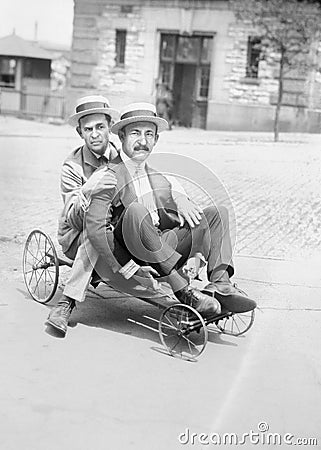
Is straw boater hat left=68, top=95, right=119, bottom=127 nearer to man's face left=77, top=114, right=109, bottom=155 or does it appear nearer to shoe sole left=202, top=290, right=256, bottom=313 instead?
man's face left=77, top=114, right=109, bottom=155

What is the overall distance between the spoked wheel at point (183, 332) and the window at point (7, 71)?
86.7 ft

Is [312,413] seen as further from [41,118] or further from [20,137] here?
[41,118]

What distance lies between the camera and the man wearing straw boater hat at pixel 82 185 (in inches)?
194

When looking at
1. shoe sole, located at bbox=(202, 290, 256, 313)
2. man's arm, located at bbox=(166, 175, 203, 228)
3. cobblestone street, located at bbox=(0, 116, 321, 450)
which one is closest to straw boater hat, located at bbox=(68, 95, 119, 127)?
cobblestone street, located at bbox=(0, 116, 321, 450)

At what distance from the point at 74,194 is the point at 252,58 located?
22052mm

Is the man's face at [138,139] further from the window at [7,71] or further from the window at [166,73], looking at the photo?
the window at [7,71]

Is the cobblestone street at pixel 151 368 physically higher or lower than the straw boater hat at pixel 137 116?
lower

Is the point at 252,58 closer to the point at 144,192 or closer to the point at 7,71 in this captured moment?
the point at 7,71

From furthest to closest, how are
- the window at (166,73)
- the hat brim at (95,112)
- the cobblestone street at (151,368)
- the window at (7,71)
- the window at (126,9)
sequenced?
1. the window at (7,71)
2. the window at (166,73)
3. the window at (126,9)
4. the hat brim at (95,112)
5. the cobblestone street at (151,368)

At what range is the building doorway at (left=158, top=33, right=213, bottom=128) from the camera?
28.1m

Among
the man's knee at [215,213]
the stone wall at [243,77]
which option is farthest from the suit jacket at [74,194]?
the stone wall at [243,77]

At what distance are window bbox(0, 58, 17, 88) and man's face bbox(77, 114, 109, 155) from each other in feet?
83.7

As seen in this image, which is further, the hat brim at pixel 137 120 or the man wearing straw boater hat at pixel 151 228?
the hat brim at pixel 137 120

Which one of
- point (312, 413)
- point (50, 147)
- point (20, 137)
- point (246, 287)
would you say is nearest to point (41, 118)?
point (20, 137)
